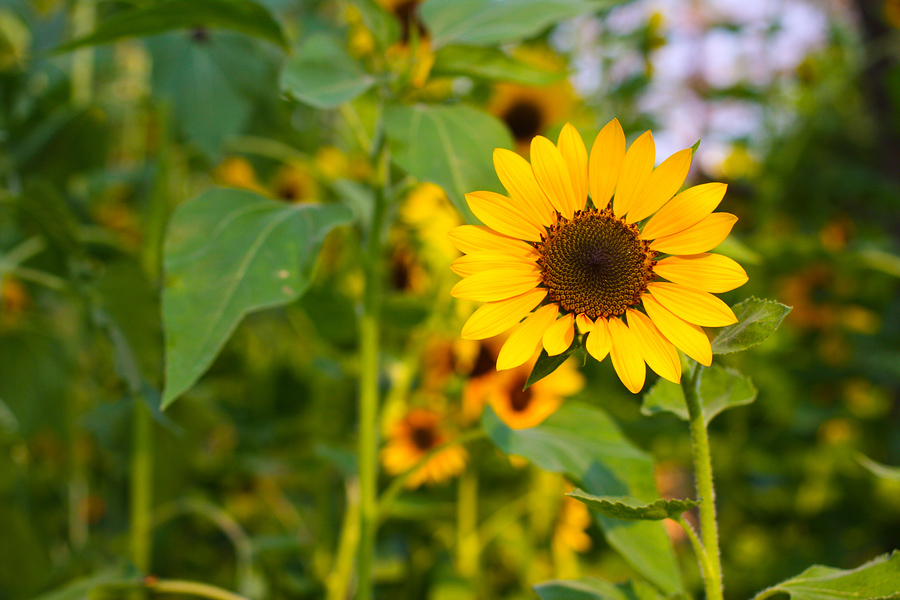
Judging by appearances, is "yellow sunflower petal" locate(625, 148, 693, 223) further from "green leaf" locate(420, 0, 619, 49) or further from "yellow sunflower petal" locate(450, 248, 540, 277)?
"green leaf" locate(420, 0, 619, 49)

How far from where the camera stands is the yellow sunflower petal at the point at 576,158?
1.04 feet

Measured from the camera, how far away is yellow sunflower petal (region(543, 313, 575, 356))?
0.96 feet

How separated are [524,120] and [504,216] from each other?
0.63m

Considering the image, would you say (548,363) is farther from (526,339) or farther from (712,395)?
(712,395)

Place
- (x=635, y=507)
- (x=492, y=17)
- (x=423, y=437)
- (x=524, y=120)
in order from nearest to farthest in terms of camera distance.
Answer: (x=635, y=507)
(x=492, y=17)
(x=423, y=437)
(x=524, y=120)

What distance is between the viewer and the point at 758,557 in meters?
1.07

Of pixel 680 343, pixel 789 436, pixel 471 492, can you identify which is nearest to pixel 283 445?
pixel 471 492

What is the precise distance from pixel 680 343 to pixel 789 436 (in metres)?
0.97

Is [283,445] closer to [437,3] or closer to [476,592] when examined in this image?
[476,592]

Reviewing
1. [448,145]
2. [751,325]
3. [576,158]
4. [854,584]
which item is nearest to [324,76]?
[448,145]

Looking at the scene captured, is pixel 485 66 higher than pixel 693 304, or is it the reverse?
pixel 485 66

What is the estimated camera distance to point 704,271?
31 centimetres

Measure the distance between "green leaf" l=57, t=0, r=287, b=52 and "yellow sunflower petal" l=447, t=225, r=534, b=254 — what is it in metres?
0.25

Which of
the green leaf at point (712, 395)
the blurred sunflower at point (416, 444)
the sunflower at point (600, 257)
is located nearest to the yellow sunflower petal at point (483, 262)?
the sunflower at point (600, 257)
